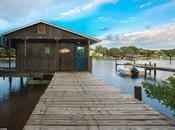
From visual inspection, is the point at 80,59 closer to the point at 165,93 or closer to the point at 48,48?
the point at 48,48

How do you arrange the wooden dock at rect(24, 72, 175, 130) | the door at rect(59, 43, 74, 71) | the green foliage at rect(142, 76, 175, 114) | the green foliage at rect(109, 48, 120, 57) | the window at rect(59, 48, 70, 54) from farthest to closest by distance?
the green foliage at rect(109, 48, 120, 57) < the door at rect(59, 43, 74, 71) < the window at rect(59, 48, 70, 54) < the wooden dock at rect(24, 72, 175, 130) < the green foliage at rect(142, 76, 175, 114)

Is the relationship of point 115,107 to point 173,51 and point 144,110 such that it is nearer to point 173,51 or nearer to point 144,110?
point 144,110

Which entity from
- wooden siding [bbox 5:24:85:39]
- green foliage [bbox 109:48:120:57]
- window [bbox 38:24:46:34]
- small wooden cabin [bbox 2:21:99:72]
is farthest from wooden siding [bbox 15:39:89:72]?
green foliage [bbox 109:48:120:57]

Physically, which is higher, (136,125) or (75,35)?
(75,35)

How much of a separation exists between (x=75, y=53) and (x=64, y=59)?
124cm

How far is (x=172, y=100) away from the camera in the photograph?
556 cm

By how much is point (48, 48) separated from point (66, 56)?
181 centimetres

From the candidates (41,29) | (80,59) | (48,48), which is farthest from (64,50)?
(41,29)

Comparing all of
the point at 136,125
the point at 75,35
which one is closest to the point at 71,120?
the point at 136,125

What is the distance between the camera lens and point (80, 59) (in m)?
27.0

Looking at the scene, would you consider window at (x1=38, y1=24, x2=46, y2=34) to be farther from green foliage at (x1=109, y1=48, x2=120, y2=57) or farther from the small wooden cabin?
green foliage at (x1=109, y1=48, x2=120, y2=57)

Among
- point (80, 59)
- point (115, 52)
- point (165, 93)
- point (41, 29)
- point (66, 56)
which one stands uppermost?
point (41, 29)

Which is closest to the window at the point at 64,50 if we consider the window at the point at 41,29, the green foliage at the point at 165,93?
the window at the point at 41,29

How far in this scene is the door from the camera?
2622 cm
